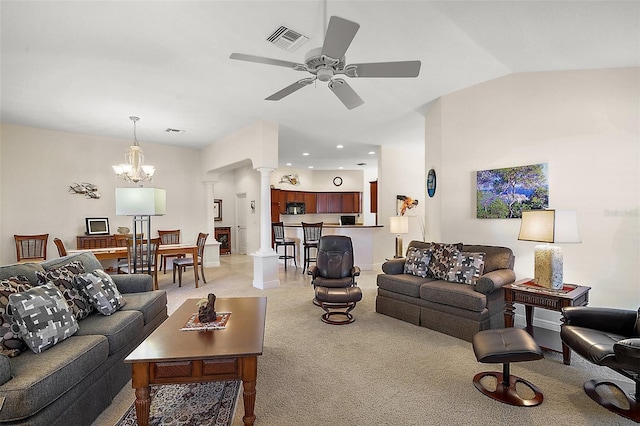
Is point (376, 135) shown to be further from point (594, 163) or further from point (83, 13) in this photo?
point (83, 13)

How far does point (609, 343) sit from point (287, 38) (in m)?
3.42

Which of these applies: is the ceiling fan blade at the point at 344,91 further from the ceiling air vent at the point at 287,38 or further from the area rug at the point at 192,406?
the area rug at the point at 192,406

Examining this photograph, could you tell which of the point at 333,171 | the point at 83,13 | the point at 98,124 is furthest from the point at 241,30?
the point at 333,171

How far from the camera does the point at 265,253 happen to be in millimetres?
5441

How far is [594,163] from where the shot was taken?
3268mm

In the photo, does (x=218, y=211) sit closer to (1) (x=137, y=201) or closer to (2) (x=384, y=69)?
(1) (x=137, y=201)

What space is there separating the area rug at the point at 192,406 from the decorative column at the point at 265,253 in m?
3.00

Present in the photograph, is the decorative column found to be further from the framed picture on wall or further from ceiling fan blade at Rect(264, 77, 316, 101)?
the framed picture on wall

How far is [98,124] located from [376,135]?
5.22m

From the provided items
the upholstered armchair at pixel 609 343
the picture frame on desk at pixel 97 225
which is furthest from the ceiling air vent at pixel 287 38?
the picture frame on desk at pixel 97 225

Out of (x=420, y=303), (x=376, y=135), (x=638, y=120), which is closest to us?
(x=638, y=120)

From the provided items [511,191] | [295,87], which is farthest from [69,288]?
[511,191]

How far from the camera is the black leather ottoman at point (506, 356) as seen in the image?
82.0 inches

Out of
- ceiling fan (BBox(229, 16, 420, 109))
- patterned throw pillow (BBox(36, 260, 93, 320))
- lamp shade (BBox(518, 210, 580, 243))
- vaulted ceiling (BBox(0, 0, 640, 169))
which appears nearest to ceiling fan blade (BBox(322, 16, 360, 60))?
ceiling fan (BBox(229, 16, 420, 109))
